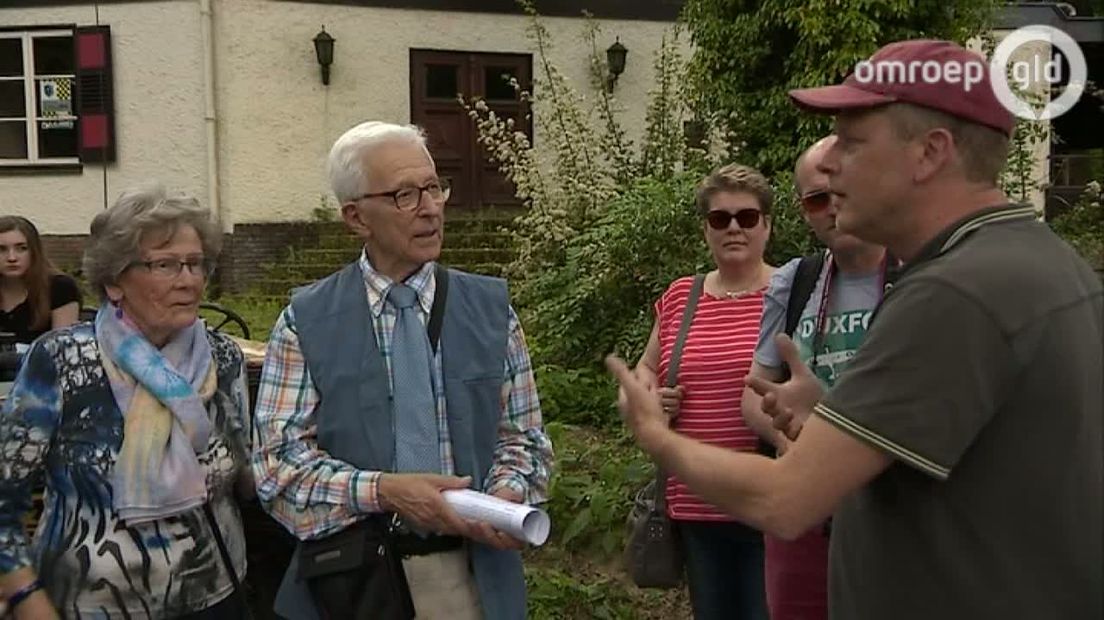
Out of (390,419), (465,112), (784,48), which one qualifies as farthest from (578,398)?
(465,112)

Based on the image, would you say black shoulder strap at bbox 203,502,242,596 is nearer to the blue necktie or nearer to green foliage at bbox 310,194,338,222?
the blue necktie

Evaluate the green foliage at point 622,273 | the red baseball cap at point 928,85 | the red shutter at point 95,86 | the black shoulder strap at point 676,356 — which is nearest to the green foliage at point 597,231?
the green foliage at point 622,273

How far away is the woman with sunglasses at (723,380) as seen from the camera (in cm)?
352

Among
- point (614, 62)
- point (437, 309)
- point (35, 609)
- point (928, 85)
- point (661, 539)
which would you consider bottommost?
point (661, 539)

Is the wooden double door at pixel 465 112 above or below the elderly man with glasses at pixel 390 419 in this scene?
above

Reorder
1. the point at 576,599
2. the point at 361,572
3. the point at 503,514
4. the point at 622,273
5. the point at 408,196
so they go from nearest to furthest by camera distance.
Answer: the point at 503,514, the point at 361,572, the point at 408,196, the point at 576,599, the point at 622,273

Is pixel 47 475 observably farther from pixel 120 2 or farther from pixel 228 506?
pixel 120 2

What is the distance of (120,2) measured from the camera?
13883mm

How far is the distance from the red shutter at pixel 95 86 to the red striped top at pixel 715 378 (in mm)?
12078

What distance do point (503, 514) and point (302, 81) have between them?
1249 centimetres

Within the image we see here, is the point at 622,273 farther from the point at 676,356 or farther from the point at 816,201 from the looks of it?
the point at 816,201

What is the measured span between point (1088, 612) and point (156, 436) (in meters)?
1.93

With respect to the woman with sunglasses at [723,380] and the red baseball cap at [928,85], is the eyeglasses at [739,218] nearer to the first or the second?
the woman with sunglasses at [723,380]

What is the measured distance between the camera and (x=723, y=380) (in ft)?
11.6
